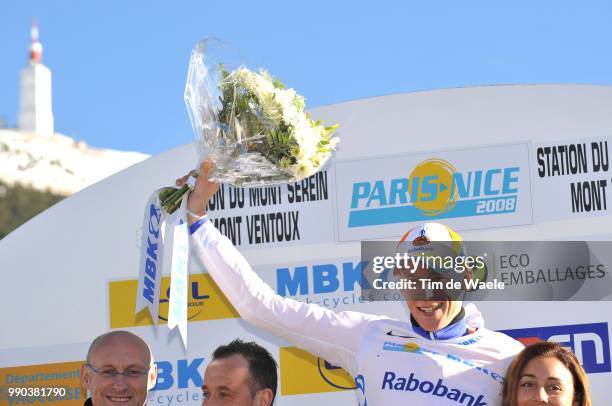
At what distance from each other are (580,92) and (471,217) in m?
0.83

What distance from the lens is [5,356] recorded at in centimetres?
596

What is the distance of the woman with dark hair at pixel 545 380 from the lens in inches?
114

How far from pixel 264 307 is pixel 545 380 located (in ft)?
2.82

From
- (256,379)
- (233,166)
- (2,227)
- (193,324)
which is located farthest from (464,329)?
(2,227)

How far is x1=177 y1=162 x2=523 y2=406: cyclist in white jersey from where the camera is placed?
119 inches

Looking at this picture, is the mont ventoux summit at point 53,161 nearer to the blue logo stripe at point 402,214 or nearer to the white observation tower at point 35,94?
the white observation tower at point 35,94

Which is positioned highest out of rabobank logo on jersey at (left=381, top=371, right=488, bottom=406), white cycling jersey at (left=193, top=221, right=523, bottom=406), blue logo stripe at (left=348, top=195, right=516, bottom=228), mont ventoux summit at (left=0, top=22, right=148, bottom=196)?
mont ventoux summit at (left=0, top=22, right=148, bottom=196)

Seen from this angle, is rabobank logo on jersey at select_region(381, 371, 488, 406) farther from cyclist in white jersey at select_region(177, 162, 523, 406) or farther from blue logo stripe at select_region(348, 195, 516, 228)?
blue logo stripe at select_region(348, 195, 516, 228)

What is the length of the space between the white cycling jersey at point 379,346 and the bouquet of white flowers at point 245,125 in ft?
0.76

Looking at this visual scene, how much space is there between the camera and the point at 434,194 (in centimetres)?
514

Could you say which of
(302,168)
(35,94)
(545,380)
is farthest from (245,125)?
(35,94)

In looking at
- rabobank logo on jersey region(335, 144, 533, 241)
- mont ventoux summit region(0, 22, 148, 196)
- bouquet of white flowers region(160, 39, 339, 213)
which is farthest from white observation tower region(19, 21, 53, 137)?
bouquet of white flowers region(160, 39, 339, 213)

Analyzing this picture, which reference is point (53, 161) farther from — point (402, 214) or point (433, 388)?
point (433, 388)

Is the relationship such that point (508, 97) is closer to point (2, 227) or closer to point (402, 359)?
point (402, 359)
